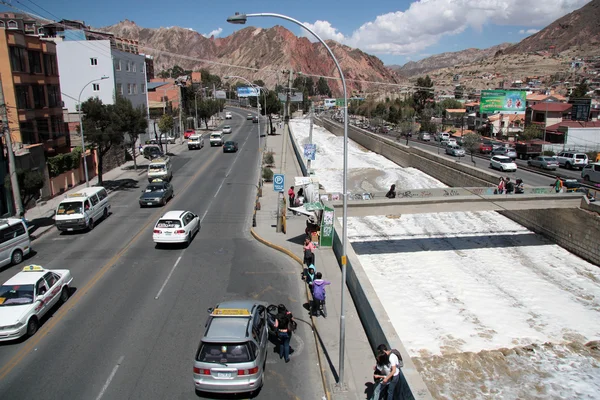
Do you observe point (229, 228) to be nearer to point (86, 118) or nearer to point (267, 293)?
point (267, 293)

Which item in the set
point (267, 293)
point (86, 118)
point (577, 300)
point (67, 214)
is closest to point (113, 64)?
point (86, 118)

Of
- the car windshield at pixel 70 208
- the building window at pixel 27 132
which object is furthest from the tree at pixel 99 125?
the car windshield at pixel 70 208

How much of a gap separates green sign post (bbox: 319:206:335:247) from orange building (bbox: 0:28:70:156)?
22.3 m

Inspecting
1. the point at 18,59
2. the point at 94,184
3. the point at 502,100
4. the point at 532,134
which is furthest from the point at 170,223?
the point at 532,134

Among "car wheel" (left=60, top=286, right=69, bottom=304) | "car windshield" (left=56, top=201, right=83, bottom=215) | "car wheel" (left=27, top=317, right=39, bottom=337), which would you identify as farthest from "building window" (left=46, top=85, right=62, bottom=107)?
"car wheel" (left=27, top=317, right=39, bottom=337)

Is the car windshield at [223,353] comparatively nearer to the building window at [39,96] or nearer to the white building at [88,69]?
the building window at [39,96]

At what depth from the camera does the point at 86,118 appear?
36781mm

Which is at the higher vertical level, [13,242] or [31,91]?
[31,91]

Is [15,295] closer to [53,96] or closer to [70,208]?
[70,208]

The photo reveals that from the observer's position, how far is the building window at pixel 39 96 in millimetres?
35469

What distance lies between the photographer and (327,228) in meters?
21.8

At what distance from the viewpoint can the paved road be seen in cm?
1134

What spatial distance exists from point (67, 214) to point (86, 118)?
14784mm

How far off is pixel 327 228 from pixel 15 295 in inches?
495
